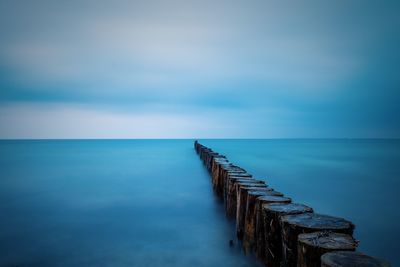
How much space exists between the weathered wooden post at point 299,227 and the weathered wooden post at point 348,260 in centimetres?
56

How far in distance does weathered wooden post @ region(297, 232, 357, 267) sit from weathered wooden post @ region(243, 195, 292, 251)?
1303 mm

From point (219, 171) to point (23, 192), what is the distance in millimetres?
7328

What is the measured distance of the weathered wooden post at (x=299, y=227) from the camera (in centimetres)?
261

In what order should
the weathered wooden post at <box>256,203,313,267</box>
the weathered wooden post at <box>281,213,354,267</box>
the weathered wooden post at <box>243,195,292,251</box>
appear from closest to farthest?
the weathered wooden post at <box>281,213,354,267</box> < the weathered wooden post at <box>256,203,313,267</box> < the weathered wooden post at <box>243,195,292,251</box>

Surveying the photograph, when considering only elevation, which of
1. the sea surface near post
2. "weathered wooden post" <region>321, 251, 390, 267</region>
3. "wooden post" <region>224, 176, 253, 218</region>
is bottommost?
the sea surface near post

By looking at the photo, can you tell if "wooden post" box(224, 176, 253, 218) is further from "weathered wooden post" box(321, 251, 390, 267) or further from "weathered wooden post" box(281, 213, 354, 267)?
"weathered wooden post" box(321, 251, 390, 267)

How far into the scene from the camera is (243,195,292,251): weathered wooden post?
3.77 meters

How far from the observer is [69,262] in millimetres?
4238

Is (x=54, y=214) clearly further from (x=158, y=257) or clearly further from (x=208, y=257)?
(x=208, y=257)

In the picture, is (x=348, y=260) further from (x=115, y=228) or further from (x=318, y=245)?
(x=115, y=228)

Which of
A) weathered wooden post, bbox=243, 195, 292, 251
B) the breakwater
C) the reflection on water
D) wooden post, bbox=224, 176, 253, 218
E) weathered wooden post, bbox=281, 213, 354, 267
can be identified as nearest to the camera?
the breakwater

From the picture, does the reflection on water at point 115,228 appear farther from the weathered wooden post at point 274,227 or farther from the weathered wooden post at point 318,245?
the weathered wooden post at point 318,245

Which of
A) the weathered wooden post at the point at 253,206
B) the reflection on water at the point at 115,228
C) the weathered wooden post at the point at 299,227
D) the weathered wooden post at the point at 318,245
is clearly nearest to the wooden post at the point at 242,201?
the weathered wooden post at the point at 253,206

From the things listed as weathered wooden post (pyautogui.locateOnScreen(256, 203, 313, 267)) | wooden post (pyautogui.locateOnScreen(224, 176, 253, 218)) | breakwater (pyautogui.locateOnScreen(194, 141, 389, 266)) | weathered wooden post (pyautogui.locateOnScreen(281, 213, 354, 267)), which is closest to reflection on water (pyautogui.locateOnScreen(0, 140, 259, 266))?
wooden post (pyautogui.locateOnScreen(224, 176, 253, 218))
